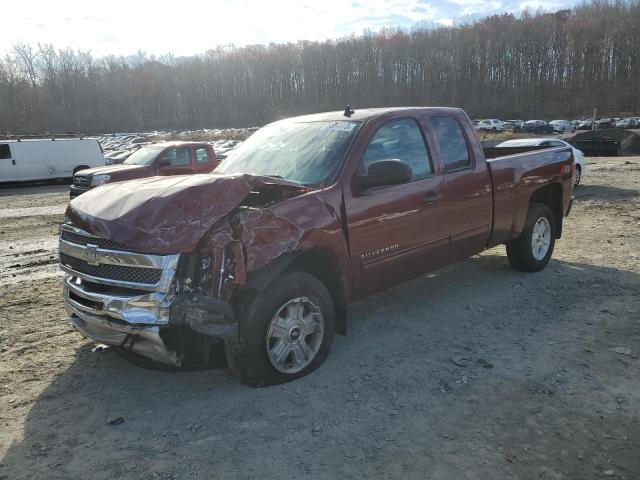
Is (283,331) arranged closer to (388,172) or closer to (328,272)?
(328,272)

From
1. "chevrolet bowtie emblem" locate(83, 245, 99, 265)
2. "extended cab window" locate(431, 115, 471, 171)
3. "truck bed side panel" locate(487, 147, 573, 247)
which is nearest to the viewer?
"chevrolet bowtie emblem" locate(83, 245, 99, 265)

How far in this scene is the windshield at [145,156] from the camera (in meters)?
13.3

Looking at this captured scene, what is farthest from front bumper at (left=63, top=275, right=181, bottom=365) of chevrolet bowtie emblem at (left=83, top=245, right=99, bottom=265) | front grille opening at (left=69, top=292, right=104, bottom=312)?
chevrolet bowtie emblem at (left=83, top=245, right=99, bottom=265)

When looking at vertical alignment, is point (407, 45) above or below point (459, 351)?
above

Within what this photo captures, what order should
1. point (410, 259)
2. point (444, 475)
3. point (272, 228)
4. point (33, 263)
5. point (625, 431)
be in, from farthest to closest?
point (33, 263) < point (410, 259) < point (272, 228) < point (625, 431) < point (444, 475)

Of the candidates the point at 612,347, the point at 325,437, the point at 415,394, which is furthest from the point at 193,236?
the point at 612,347

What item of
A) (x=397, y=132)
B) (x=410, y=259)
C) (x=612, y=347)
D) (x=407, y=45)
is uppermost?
(x=407, y=45)

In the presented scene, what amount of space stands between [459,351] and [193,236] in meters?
2.48

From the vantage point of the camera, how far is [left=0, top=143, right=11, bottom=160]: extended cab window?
2084 cm

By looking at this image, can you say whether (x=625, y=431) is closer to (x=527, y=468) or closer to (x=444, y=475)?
(x=527, y=468)

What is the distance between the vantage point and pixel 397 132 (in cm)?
459

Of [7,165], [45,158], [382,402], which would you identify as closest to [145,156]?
[45,158]

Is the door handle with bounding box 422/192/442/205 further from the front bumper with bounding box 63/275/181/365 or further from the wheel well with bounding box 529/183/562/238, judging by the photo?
the front bumper with bounding box 63/275/181/365

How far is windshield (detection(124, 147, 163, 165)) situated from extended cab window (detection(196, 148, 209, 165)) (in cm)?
102
